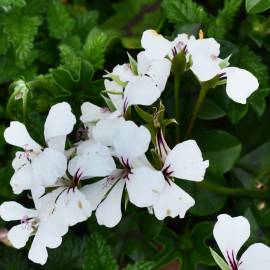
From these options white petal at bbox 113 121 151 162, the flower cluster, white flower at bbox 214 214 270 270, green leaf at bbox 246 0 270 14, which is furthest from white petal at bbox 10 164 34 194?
green leaf at bbox 246 0 270 14

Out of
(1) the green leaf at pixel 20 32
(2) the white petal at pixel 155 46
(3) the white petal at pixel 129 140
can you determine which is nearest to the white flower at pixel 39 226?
(3) the white petal at pixel 129 140

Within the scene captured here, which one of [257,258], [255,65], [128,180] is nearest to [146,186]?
[128,180]

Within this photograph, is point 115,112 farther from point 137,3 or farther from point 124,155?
point 137,3

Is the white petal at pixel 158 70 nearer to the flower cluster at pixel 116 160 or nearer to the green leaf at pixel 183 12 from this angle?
the flower cluster at pixel 116 160

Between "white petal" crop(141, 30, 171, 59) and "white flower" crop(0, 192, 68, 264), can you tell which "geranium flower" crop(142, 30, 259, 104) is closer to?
"white petal" crop(141, 30, 171, 59)

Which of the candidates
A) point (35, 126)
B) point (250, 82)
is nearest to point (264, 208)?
point (250, 82)

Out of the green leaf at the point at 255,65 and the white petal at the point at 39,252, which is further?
the green leaf at the point at 255,65
